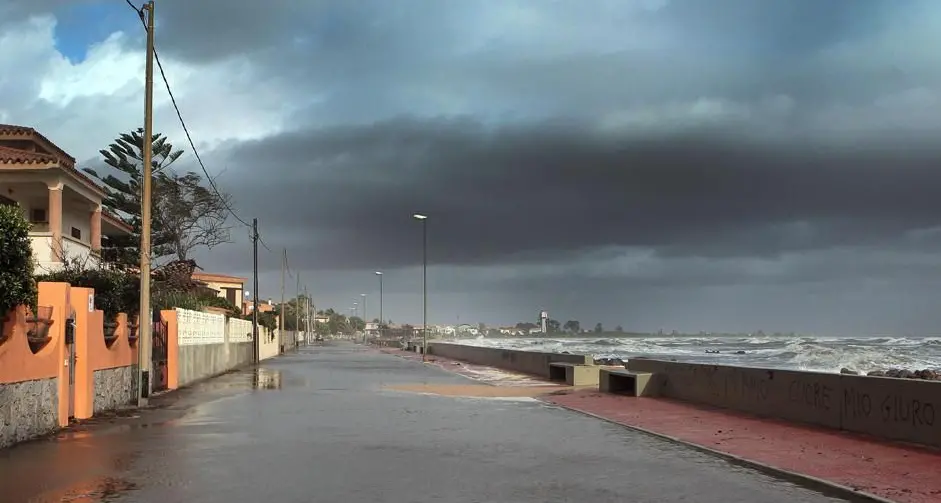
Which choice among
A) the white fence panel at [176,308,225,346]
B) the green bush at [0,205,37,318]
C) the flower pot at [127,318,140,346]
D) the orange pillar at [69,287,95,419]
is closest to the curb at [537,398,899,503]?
the green bush at [0,205,37,318]

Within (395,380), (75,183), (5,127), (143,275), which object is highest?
(5,127)

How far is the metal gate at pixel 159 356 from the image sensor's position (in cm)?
2264

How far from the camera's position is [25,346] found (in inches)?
485

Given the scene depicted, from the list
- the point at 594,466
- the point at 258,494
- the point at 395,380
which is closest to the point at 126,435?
the point at 258,494

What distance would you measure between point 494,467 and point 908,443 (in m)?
6.10

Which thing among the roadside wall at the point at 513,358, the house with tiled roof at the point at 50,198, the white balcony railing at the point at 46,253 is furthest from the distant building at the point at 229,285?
the white balcony railing at the point at 46,253

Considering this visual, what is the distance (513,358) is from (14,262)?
28.2 m

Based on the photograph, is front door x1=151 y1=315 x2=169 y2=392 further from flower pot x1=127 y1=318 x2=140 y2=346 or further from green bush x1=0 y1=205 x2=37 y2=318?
green bush x1=0 y1=205 x2=37 y2=318

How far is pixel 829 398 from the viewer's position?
45.5 ft

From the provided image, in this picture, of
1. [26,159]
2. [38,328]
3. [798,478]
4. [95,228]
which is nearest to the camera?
[798,478]

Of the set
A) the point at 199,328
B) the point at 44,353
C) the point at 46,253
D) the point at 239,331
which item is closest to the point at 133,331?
the point at 44,353

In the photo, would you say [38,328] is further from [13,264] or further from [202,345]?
[202,345]

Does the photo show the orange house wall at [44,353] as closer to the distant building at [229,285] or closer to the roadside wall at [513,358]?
the roadside wall at [513,358]

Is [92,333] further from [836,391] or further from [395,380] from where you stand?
[395,380]
